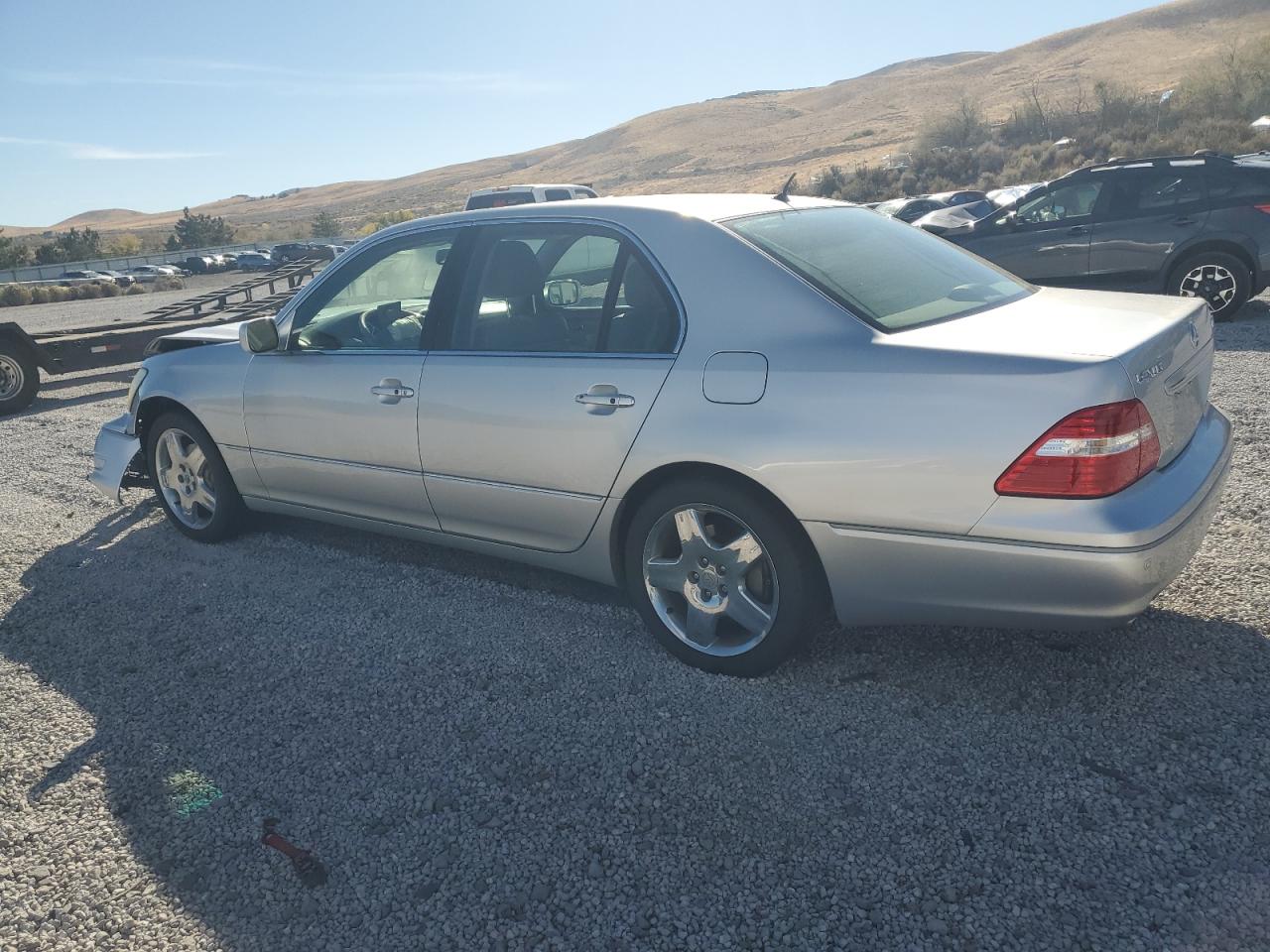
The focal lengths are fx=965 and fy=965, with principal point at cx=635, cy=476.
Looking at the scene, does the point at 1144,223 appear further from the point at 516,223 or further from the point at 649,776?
the point at 649,776

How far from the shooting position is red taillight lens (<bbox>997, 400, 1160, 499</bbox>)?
2615mm

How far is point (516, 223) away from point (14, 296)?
113 feet

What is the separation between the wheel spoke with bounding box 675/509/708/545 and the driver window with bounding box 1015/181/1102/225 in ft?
27.4

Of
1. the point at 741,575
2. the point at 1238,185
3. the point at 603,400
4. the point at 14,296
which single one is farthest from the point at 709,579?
the point at 14,296

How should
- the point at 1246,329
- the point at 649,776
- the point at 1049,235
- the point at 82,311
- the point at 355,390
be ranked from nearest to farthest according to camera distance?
the point at 649,776, the point at 355,390, the point at 1246,329, the point at 1049,235, the point at 82,311

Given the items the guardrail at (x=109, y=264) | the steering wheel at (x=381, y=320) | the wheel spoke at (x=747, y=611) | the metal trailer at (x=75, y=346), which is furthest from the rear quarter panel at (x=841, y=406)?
the guardrail at (x=109, y=264)

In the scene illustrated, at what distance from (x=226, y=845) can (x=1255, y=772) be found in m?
2.86

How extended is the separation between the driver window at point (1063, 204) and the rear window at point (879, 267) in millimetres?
6893

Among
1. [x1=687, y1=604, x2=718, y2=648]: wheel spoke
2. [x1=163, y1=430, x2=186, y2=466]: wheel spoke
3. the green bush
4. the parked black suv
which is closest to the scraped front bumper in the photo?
[x1=163, y1=430, x2=186, y2=466]: wheel spoke

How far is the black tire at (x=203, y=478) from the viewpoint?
16.4 ft

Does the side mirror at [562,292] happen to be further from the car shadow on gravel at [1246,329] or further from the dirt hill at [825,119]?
the dirt hill at [825,119]

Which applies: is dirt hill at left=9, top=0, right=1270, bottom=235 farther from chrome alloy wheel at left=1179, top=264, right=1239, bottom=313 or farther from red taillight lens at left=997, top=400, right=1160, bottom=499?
red taillight lens at left=997, top=400, right=1160, bottom=499

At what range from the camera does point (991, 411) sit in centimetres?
270

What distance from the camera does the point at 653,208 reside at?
11.8 ft
